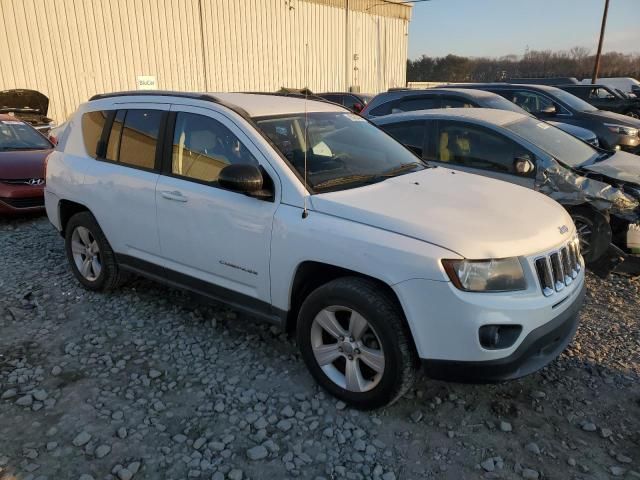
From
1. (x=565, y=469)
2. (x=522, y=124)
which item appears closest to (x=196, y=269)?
(x=565, y=469)

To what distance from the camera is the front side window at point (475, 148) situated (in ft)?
17.5

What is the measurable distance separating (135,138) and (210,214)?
3.89ft

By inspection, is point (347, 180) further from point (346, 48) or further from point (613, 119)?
point (346, 48)

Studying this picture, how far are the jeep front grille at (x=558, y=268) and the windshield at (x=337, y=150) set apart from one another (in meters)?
1.19

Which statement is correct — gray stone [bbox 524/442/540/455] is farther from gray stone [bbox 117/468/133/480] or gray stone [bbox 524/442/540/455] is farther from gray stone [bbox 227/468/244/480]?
gray stone [bbox 117/468/133/480]

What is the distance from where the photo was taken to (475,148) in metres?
5.55

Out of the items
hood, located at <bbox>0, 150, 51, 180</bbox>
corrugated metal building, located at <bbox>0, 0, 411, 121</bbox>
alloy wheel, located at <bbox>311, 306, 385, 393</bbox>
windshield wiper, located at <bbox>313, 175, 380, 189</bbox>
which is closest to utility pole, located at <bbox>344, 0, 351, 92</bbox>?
corrugated metal building, located at <bbox>0, 0, 411, 121</bbox>

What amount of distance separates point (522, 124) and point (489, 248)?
12.5 ft

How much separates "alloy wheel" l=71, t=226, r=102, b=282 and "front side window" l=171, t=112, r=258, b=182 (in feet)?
4.60

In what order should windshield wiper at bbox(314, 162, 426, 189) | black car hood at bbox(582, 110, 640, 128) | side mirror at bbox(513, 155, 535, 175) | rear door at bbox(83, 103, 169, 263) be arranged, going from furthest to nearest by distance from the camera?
Answer: black car hood at bbox(582, 110, 640, 128)
side mirror at bbox(513, 155, 535, 175)
rear door at bbox(83, 103, 169, 263)
windshield wiper at bbox(314, 162, 426, 189)

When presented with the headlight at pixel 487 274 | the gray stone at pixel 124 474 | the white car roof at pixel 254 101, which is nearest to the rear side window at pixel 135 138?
the white car roof at pixel 254 101

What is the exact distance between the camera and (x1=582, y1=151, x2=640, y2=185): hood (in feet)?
16.9

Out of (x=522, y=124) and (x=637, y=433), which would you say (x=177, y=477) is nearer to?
(x=637, y=433)

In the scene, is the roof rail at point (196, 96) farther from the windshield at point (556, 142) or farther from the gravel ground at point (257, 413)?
the windshield at point (556, 142)
